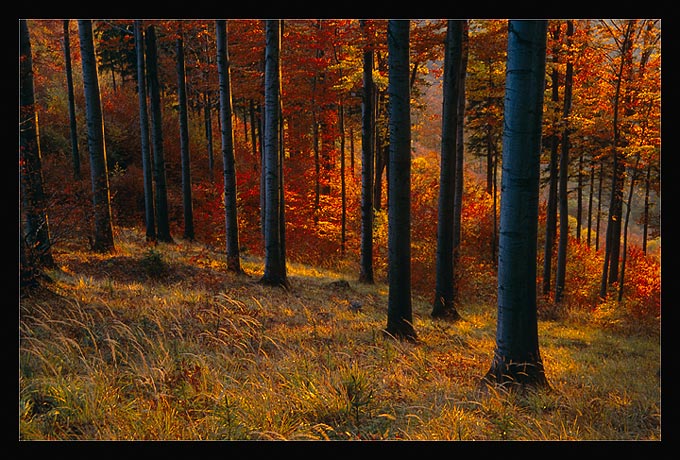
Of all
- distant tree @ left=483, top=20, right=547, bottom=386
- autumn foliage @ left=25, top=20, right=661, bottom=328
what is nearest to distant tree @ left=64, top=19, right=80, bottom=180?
autumn foliage @ left=25, top=20, right=661, bottom=328

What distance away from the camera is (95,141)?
1102 cm

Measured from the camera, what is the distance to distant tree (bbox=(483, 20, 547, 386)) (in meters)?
4.89

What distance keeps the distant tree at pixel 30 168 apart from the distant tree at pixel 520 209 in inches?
284

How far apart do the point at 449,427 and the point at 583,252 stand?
23.6 meters

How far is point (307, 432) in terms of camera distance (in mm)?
3625

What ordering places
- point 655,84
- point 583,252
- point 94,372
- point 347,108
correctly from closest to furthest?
point 94,372, point 655,84, point 583,252, point 347,108

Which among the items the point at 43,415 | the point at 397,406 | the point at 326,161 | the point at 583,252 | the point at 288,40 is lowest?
the point at 583,252

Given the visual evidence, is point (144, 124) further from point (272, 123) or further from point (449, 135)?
point (449, 135)

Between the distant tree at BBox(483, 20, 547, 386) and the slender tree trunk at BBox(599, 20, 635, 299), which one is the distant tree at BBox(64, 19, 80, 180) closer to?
the distant tree at BBox(483, 20, 547, 386)

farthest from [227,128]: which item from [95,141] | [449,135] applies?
[449,135]

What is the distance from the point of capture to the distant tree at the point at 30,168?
7582mm

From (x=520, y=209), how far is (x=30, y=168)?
829 cm
